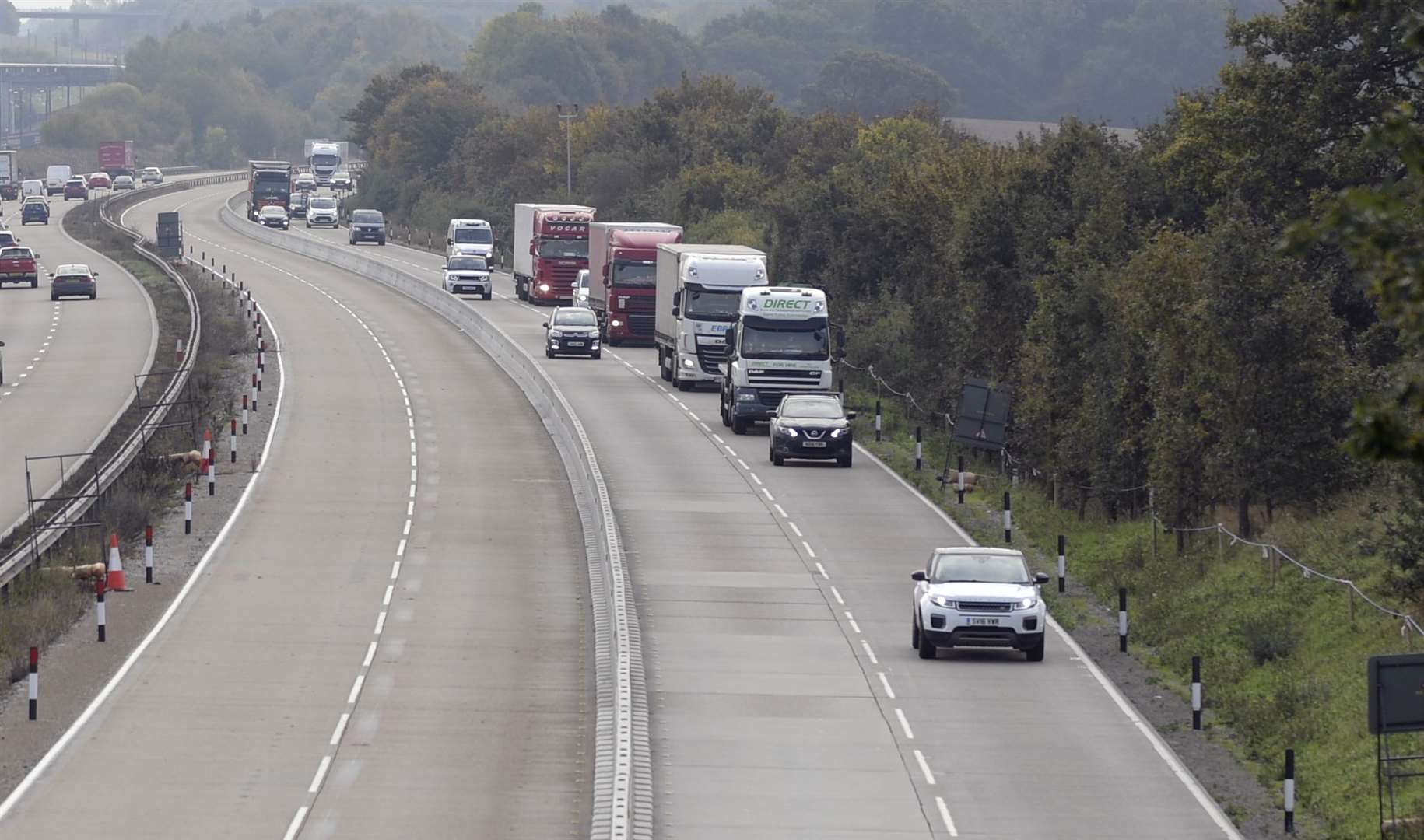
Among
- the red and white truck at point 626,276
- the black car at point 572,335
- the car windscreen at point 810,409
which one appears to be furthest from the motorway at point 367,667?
the red and white truck at point 626,276

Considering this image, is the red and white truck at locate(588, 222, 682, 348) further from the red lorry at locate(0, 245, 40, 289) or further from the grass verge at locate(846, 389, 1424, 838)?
the red lorry at locate(0, 245, 40, 289)

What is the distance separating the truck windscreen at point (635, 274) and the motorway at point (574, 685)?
1870cm

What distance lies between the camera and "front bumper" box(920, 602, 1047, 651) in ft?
91.8

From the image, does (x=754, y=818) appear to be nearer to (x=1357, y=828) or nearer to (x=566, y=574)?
(x=1357, y=828)

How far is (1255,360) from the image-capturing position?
108 feet

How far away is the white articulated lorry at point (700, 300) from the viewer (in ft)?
181

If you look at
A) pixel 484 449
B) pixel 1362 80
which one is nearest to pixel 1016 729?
pixel 1362 80

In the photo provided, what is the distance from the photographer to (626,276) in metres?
67.3

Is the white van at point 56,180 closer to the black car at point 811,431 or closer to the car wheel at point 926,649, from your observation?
the black car at point 811,431

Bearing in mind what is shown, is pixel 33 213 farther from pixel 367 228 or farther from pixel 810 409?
pixel 810 409

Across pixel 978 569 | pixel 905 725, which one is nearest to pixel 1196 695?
pixel 905 725

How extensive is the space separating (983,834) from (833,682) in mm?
7107

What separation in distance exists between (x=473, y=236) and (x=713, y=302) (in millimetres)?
44838

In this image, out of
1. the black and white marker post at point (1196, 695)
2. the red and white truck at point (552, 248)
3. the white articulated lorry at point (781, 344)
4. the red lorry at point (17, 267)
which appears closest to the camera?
the black and white marker post at point (1196, 695)
